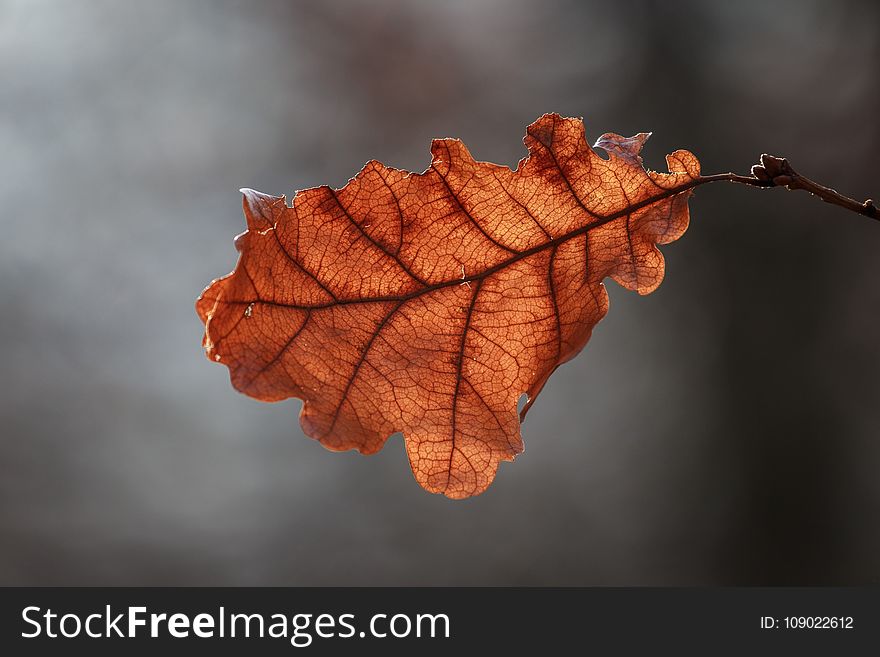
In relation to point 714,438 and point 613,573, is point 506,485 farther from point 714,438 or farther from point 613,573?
point 714,438

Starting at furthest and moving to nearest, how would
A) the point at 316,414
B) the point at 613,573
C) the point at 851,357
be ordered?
the point at 613,573
the point at 851,357
the point at 316,414

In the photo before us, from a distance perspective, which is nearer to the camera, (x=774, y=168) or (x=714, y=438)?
(x=774, y=168)

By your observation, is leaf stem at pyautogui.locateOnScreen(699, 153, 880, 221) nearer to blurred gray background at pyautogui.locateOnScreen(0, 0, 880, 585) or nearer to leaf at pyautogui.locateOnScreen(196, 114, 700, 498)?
leaf at pyautogui.locateOnScreen(196, 114, 700, 498)

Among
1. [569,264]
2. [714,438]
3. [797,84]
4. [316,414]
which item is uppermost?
[797,84]

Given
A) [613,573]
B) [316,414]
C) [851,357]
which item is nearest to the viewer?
[316,414]

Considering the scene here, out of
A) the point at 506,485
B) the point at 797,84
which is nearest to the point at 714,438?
the point at 506,485

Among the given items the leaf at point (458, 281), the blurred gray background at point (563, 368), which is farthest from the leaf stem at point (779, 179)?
the blurred gray background at point (563, 368)

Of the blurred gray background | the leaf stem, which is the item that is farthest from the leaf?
the blurred gray background

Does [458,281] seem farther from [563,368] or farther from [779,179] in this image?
[563,368]
